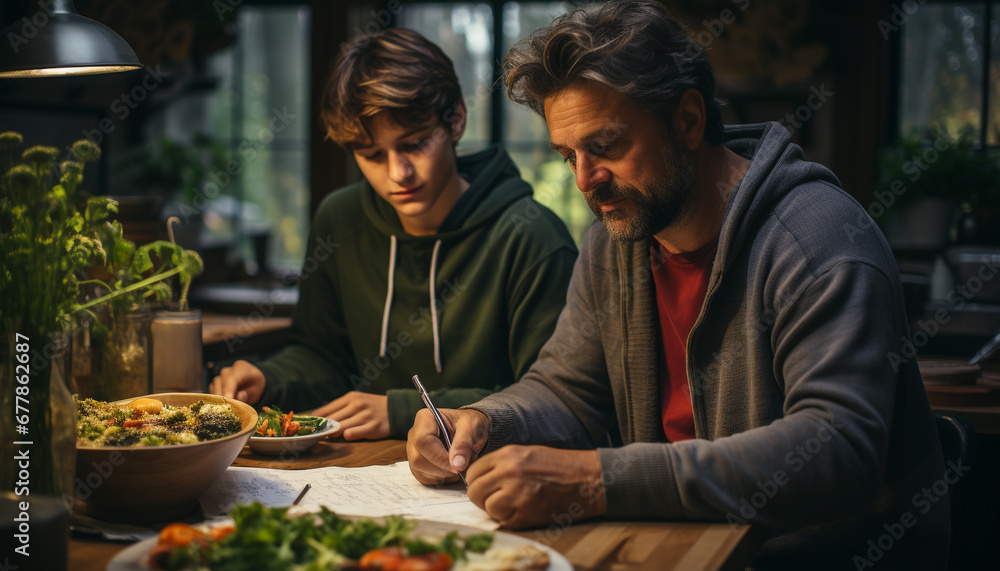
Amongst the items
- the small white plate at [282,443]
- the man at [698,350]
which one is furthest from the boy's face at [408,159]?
the small white plate at [282,443]

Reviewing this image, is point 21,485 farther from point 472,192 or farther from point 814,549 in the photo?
point 472,192

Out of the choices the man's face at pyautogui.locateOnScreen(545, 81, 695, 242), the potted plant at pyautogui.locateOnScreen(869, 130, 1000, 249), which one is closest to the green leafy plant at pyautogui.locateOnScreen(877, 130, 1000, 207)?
the potted plant at pyautogui.locateOnScreen(869, 130, 1000, 249)

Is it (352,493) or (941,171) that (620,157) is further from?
(941,171)

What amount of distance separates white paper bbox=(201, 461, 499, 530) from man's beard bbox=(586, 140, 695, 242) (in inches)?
18.8

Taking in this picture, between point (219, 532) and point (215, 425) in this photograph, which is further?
point (215, 425)

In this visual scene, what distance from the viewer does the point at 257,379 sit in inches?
66.8

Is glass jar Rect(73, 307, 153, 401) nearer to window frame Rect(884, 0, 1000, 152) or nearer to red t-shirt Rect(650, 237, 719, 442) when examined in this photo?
red t-shirt Rect(650, 237, 719, 442)

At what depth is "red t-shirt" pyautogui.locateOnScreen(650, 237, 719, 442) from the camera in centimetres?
146

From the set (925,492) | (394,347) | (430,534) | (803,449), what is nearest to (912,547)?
(925,492)

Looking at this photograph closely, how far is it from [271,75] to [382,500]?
4198 mm

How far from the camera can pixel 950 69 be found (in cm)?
410

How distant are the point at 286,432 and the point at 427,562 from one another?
63 cm

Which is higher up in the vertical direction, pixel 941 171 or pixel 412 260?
pixel 941 171

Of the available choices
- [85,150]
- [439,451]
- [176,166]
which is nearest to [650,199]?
[439,451]
